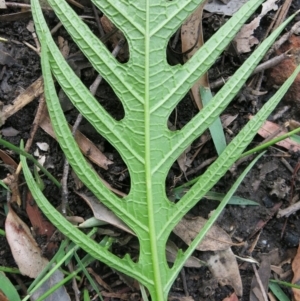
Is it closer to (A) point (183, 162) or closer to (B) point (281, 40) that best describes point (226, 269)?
(A) point (183, 162)

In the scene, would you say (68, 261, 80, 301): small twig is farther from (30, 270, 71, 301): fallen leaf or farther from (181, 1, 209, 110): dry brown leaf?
(181, 1, 209, 110): dry brown leaf

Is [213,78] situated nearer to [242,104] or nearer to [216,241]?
[242,104]

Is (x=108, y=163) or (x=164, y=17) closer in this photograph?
(x=164, y=17)

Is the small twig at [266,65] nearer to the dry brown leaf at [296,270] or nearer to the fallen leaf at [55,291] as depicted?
the dry brown leaf at [296,270]

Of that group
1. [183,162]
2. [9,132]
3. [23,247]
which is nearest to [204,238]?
[183,162]

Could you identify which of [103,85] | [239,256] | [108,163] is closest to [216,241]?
[239,256]

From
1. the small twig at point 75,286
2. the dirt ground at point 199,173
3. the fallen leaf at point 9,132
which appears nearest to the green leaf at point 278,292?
the dirt ground at point 199,173
